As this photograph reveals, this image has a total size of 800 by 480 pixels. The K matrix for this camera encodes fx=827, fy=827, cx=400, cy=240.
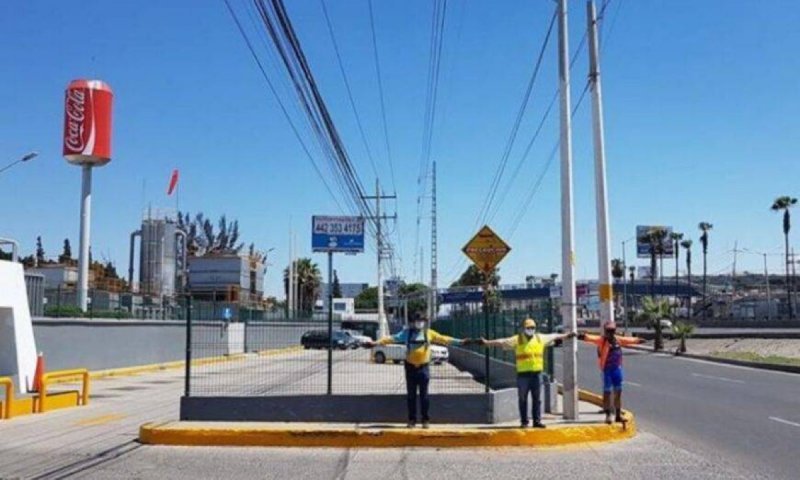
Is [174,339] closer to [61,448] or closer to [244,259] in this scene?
[61,448]

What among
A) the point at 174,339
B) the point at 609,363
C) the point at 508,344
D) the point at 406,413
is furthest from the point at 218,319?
the point at 174,339

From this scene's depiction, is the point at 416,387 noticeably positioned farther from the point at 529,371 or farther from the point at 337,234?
the point at 337,234

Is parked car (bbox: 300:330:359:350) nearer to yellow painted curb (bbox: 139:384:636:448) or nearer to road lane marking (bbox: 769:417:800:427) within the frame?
yellow painted curb (bbox: 139:384:636:448)

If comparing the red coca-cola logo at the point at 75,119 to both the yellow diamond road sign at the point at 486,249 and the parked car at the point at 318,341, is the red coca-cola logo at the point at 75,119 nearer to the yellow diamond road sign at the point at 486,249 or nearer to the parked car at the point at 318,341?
the parked car at the point at 318,341

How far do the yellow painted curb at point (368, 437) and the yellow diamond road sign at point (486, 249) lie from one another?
4.22 meters

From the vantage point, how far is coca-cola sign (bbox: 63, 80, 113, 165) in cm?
3531

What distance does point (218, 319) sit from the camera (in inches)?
745

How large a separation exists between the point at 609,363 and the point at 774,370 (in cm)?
2444

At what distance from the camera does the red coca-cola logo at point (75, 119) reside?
35.3m

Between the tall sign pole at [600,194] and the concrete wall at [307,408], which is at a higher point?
the tall sign pole at [600,194]

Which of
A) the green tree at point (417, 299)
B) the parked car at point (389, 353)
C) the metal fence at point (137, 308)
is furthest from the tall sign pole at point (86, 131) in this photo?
the parked car at point (389, 353)

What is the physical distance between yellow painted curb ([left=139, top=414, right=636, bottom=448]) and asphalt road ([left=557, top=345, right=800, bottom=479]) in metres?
1.84

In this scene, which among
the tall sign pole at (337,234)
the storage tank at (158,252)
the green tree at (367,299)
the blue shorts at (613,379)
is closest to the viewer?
the blue shorts at (613,379)

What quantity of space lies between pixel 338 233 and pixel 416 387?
28.6m
